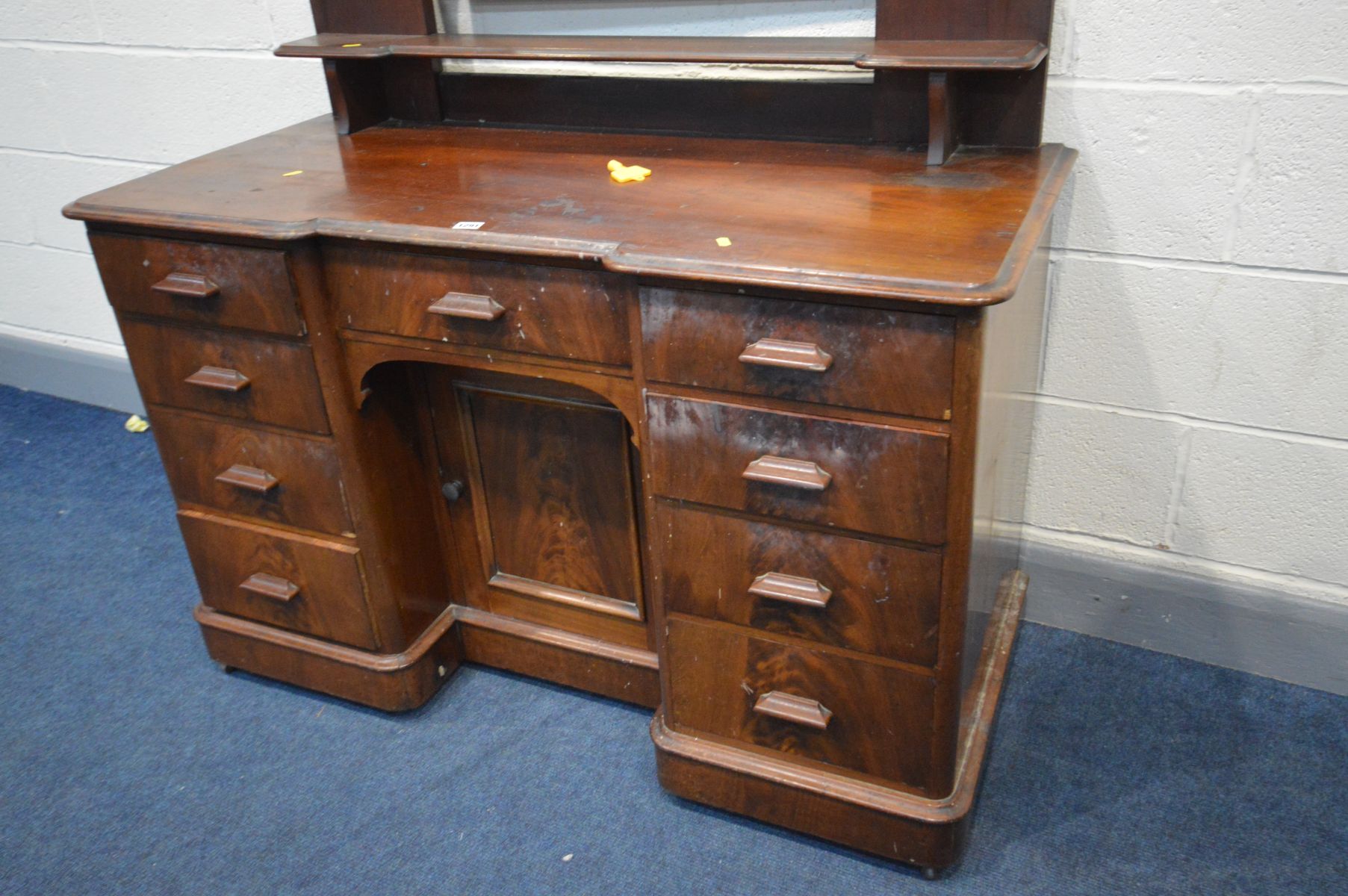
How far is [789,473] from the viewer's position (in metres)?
1.28

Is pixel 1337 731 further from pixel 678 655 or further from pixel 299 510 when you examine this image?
pixel 299 510

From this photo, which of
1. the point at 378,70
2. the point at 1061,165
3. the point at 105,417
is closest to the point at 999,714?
the point at 1061,165

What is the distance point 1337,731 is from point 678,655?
3.32ft

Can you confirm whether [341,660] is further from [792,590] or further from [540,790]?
[792,590]

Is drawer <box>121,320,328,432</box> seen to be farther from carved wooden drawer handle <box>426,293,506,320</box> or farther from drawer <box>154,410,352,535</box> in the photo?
carved wooden drawer handle <box>426,293,506,320</box>

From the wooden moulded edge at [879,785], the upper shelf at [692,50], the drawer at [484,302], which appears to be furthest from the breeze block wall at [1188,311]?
the drawer at [484,302]

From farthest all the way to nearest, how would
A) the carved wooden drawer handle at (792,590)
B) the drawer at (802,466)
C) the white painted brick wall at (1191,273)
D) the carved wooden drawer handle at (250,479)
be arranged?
the carved wooden drawer handle at (250,479) → the white painted brick wall at (1191,273) → the carved wooden drawer handle at (792,590) → the drawer at (802,466)

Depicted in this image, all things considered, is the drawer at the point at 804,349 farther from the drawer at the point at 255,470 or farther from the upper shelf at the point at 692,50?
the drawer at the point at 255,470

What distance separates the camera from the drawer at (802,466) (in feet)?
4.04

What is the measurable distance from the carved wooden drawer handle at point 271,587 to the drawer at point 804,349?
0.82 m

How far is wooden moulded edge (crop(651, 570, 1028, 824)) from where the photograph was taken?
4.69 ft

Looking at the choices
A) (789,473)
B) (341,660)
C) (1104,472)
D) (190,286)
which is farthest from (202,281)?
(1104,472)

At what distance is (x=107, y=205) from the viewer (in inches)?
61.1

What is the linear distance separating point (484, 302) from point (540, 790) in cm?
73
